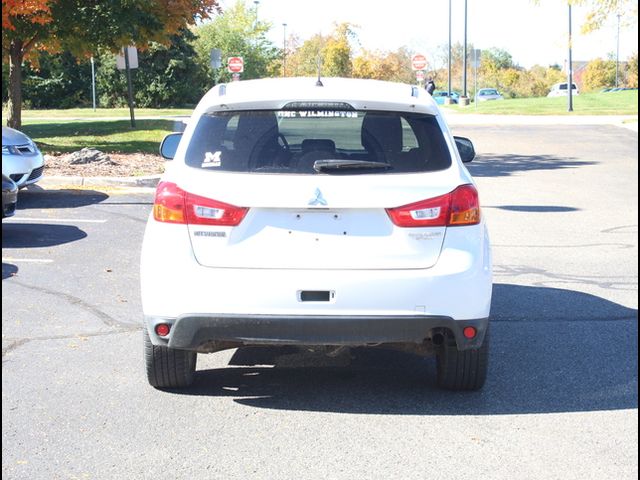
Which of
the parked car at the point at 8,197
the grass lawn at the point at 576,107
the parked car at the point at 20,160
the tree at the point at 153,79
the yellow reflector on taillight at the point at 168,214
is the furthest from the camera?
the tree at the point at 153,79

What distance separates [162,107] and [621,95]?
26.6 m

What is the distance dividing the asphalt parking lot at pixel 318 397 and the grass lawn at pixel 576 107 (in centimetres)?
3641

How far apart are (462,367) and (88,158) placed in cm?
1358

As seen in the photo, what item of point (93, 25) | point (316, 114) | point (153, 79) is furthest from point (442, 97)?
point (316, 114)

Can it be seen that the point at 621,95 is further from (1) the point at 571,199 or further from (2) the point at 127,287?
(2) the point at 127,287

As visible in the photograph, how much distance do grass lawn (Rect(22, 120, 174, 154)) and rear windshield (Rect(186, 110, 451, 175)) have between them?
51.9 feet

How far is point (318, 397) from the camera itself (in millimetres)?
5531

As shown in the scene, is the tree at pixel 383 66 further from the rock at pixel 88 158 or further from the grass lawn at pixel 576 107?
the rock at pixel 88 158

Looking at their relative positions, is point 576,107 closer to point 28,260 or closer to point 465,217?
point 28,260

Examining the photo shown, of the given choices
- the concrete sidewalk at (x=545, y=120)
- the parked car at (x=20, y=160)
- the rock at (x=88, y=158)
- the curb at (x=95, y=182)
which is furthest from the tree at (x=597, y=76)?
the parked car at (x=20, y=160)

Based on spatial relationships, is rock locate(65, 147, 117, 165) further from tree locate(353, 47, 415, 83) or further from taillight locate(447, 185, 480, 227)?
tree locate(353, 47, 415, 83)

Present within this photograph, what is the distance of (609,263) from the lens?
9852 millimetres

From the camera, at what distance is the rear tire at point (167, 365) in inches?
213

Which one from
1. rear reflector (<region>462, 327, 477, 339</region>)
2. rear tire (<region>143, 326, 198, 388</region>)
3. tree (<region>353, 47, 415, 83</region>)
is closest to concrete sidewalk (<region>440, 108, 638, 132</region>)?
rear reflector (<region>462, 327, 477, 339</region>)
